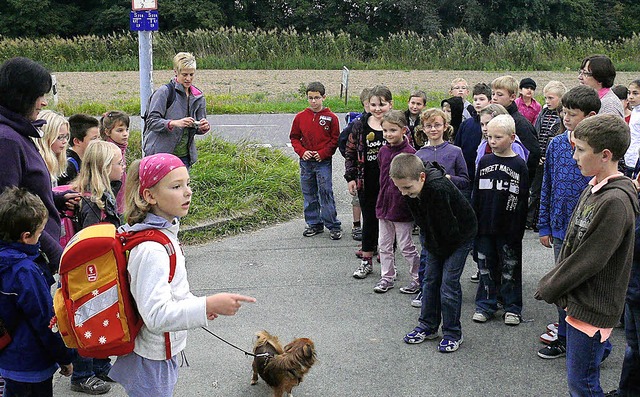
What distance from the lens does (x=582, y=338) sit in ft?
13.2

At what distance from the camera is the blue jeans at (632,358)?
4.63 m

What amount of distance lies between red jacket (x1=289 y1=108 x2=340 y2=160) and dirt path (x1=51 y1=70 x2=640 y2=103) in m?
12.9

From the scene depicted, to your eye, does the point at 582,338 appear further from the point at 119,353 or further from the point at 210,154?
the point at 210,154

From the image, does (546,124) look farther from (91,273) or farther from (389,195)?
(91,273)

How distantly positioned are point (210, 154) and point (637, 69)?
79.5 ft

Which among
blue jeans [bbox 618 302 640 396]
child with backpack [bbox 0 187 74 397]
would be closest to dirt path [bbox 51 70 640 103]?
blue jeans [bbox 618 302 640 396]

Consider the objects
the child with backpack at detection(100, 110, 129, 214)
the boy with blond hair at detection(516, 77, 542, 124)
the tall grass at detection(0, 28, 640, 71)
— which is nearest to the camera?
the child with backpack at detection(100, 110, 129, 214)

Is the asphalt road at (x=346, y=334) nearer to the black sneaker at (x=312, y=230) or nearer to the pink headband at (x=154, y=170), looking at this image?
the black sneaker at (x=312, y=230)

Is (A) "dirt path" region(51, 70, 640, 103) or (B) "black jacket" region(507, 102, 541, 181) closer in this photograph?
(B) "black jacket" region(507, 102, 541, 181)

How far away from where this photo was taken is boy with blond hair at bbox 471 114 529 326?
6.11m

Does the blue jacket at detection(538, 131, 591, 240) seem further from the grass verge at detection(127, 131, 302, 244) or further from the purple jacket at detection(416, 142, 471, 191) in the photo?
the grass verge at detection(127, 131, 302, 244)

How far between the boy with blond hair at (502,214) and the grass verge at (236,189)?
3733 mm

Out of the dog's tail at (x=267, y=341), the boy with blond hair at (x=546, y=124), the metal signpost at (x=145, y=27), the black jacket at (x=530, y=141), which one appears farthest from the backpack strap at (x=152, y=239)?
the metal signpost at (x=145, y=27)

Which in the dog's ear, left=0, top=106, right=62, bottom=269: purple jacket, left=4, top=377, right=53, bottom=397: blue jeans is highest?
left=0, top=106, right=62, bottom=269: purple jacket
